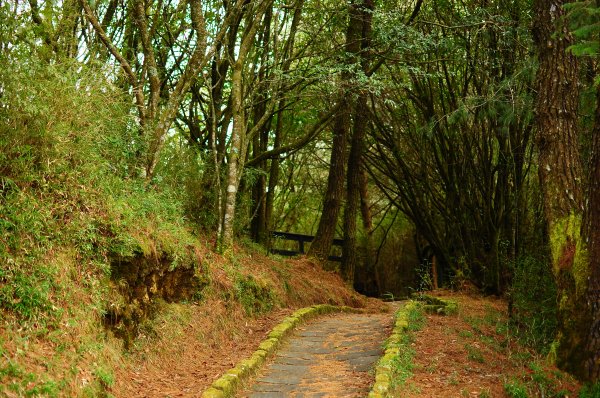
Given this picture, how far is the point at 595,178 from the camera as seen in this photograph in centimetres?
653

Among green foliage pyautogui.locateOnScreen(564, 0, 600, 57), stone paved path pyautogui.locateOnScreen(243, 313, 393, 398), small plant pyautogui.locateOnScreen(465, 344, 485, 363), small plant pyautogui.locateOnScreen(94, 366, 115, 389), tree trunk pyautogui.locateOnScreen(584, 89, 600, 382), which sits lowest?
stone paved path pyautogui.locateOnScreen(243, 313, 393, 398)

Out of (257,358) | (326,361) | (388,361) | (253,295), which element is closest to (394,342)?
(326,361)

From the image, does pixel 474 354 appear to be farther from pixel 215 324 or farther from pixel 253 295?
pixel 253 295

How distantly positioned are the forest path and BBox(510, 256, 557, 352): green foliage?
82.7 inches

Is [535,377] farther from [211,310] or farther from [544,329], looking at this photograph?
[211,310]

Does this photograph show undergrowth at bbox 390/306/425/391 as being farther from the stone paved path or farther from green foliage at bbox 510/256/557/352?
green foliage at bbox 510/256/557/352

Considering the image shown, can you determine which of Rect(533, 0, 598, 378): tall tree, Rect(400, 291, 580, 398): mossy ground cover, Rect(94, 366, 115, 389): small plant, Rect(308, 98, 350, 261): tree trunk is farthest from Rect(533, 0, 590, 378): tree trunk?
Rect(308, 98, 350, 261): tree trunk

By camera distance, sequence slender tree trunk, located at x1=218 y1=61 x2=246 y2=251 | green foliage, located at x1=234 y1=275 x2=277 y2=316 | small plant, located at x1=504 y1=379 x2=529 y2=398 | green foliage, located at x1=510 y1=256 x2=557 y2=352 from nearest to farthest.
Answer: small plant, located at x1=504 y1=379 x2=529 y2=398 < green foliage, located at x1=510 y1=256 x2=557 y2=352 < green foliage, located at x1=234 y1=275 x2=277 y2=316 < slender tree trunk, located at x1=218 y1=61 x2=246 y2=251

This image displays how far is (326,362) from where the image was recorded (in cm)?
804

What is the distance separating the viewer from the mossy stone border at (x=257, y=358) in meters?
6.32

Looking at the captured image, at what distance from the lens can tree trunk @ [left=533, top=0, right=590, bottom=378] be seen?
696cm

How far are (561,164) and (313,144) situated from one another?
11.8m

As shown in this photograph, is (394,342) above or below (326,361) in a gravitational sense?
above

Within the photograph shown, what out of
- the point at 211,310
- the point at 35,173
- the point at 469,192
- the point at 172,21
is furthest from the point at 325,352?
the point at 469,192
